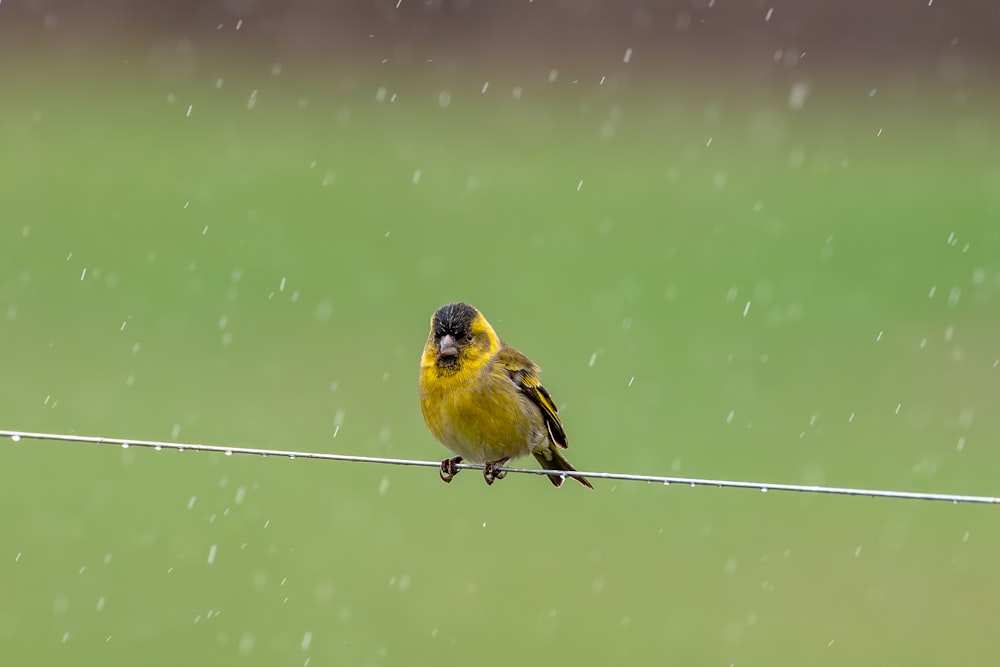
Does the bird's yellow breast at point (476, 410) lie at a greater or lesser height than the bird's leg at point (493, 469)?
greater

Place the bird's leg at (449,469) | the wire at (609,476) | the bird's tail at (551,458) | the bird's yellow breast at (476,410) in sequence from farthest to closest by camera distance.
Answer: the bird's tail at (551,458), the bird's leg at (449,469), the bird's yellow breast at (476,410), the wire at (609,476)

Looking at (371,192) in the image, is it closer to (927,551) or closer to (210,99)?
(210,99)

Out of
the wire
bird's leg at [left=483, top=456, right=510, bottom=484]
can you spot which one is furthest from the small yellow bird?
the wire

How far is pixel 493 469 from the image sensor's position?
829 cm

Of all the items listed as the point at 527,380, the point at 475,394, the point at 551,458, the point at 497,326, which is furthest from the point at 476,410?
the point at 497,326

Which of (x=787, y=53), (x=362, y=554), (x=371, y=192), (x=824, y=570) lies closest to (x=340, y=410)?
(x=362, y=554)

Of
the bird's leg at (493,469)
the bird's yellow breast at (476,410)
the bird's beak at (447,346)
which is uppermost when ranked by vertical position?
the bird's beak at (447,346)

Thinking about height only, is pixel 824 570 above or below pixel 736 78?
below

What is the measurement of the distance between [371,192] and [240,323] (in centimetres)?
925

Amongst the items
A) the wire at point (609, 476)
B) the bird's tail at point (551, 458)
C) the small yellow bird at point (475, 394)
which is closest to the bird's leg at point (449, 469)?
the small yellow bird at point (475, 394)

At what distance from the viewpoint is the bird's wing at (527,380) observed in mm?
8492

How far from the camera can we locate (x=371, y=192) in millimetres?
35750

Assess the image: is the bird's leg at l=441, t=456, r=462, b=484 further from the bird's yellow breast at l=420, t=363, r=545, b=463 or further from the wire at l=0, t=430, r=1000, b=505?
the wire at l=0, t=430, r=1000, b=505

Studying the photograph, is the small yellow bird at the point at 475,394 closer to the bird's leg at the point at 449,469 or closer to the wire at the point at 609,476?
the bird's leg at the point at 449,469
